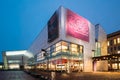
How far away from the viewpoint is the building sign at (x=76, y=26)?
270 ft

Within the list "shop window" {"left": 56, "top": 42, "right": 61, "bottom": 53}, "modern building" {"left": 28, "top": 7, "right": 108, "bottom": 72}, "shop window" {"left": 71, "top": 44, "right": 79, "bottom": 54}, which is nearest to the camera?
"modern building" {"left": 28, "top": 7, "right": 108, "bottom": 72}

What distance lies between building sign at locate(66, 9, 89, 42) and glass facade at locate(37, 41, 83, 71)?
3582 mm

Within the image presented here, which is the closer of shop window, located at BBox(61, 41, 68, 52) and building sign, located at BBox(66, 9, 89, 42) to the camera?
shop window, located at BBox(61, 41, 68, 52)

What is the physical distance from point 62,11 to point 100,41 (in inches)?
1233

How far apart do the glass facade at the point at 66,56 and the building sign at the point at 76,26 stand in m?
3.58

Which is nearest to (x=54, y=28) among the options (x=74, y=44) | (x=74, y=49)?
(x=74, y=44)

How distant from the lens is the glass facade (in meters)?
80.8

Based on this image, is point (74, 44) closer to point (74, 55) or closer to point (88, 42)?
point (74, 55)

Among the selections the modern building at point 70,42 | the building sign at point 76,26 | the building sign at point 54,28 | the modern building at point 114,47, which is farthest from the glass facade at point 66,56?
the modern building at point 114,47

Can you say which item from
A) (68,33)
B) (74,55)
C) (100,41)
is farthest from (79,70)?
(100,41)

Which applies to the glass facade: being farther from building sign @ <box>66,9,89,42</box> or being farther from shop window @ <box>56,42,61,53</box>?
building sign @ <box>66,9,89,42</box>

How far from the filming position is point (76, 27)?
85188mm

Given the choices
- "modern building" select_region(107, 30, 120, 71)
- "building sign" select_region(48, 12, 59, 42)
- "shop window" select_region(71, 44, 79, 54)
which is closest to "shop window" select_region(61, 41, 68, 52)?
"shop window" select_region(71, 44, 79, 54)

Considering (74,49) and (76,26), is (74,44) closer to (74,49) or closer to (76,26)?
(74,49)
